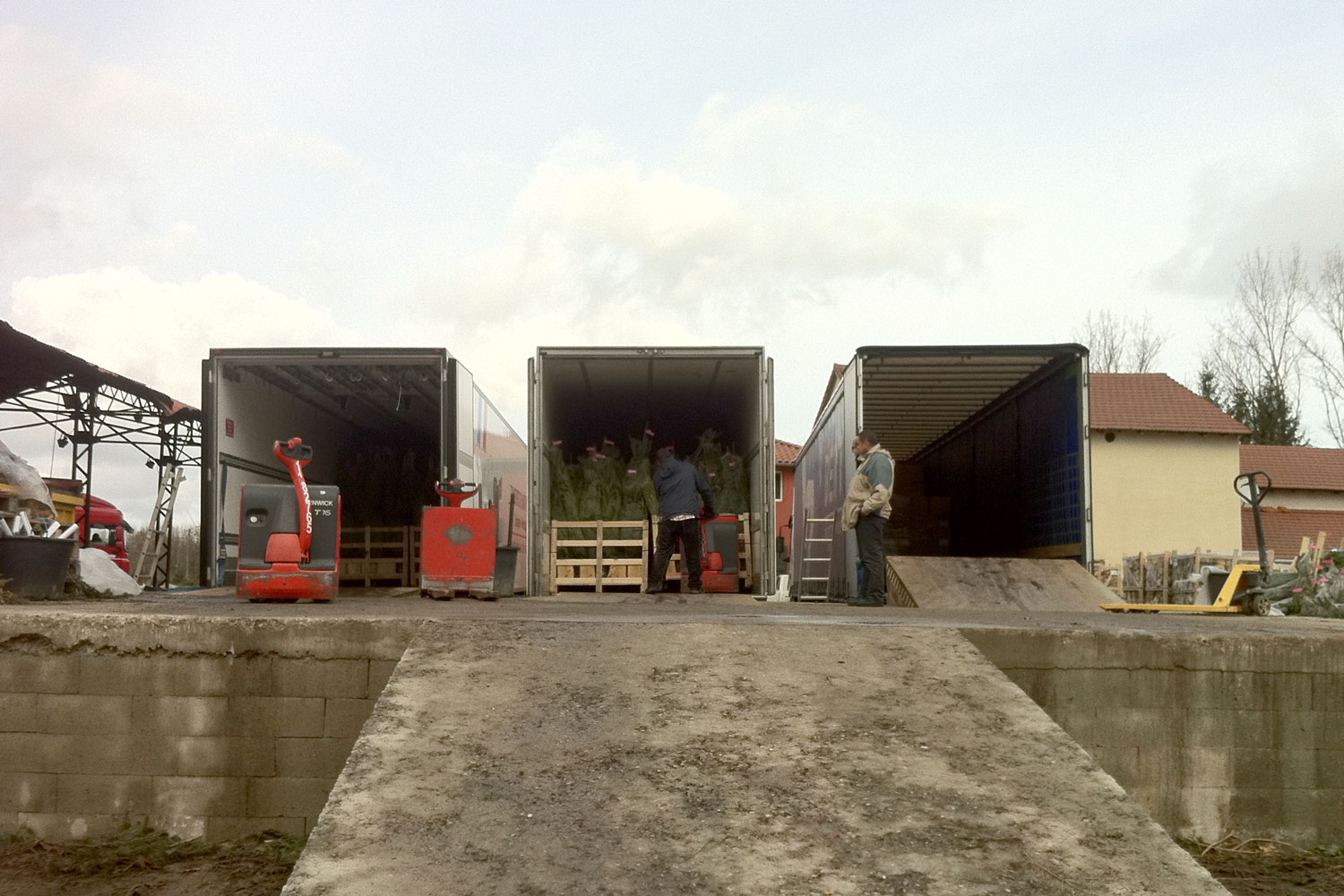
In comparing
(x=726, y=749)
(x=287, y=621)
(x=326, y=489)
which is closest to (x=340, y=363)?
(x=326, y=489)

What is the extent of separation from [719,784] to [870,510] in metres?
7.38

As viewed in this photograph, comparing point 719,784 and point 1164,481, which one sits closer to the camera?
point 719,784

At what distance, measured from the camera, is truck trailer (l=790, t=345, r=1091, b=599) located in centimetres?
1328

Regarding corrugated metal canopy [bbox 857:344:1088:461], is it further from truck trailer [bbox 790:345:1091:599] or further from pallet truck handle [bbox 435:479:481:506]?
pallet truck handle [bbox 435:479:481:506]

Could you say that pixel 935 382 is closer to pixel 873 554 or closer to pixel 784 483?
pixel 873 554

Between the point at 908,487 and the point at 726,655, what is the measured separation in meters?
18.1

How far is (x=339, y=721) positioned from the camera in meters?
6.40

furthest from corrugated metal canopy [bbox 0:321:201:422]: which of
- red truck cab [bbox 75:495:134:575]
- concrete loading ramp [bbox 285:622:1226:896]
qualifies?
→ concrete loading ramp [bbox 285:622:1226:896]

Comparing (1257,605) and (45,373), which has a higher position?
(45,373)

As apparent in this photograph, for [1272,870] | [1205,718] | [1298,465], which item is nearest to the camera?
[1272,870]

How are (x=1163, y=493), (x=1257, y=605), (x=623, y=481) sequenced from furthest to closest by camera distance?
(x=1163, y=493) → (x=623, y=481) → (x=1257, y=605)

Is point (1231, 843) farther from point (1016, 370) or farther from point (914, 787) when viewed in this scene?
point (1016, 370)

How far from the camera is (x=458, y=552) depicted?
12133 mm

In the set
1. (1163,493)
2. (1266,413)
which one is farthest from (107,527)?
(1266,413)
